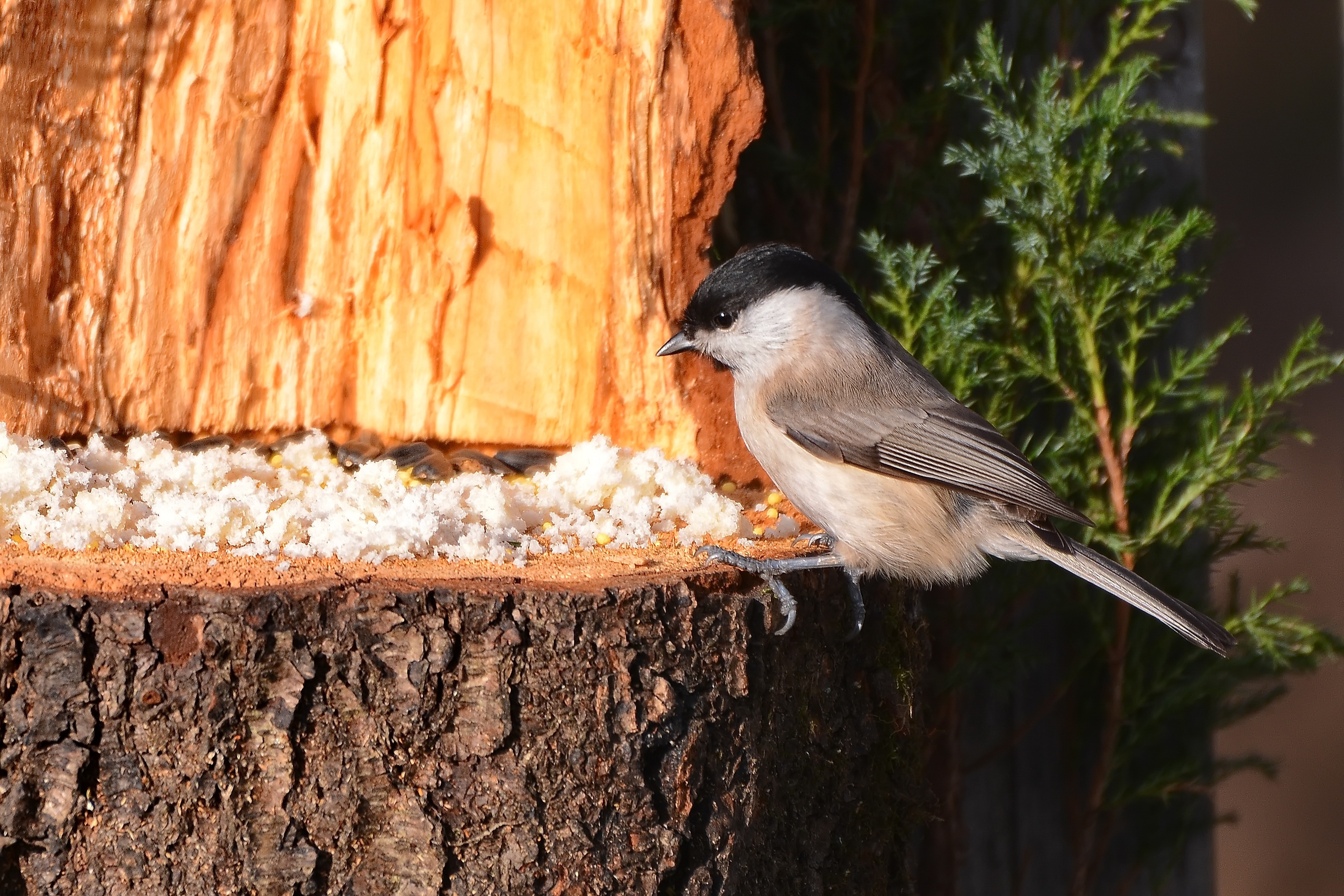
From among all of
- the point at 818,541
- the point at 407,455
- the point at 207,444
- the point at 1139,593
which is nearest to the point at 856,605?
the point at 818,541

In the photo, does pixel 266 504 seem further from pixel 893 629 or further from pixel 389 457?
pixel 893 629

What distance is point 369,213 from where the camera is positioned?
248 cm

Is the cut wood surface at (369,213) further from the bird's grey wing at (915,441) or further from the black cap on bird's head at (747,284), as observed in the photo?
the bird's grey wing at (915,441)

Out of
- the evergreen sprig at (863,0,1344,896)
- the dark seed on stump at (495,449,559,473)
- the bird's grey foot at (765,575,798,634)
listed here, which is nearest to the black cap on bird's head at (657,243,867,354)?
the evergreen sprig at (863,0,1344,896)

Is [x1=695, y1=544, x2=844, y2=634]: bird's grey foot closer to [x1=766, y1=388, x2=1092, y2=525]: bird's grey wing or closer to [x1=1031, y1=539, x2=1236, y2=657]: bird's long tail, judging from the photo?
[x1=766, y1=388, x2=1092, y2=525]: bird's grey wing

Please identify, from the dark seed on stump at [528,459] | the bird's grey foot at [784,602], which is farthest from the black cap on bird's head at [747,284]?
→ the bird's grey foot at [784,602]

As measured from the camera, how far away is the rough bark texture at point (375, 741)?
1.53 m

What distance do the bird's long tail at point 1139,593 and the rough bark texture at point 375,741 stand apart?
832 millimetres

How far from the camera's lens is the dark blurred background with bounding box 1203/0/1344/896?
12.4 ft

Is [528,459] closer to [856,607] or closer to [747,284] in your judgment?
[747,284]

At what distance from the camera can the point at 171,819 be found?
1535mm

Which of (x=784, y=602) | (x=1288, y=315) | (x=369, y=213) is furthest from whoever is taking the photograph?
(x=1288, y=315)

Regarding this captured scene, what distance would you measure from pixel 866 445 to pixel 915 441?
10 cm

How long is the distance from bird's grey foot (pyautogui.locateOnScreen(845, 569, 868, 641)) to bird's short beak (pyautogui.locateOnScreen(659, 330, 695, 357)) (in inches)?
23.0
